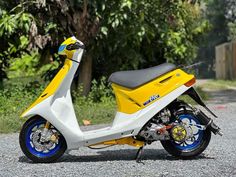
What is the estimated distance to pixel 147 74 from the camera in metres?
6.94

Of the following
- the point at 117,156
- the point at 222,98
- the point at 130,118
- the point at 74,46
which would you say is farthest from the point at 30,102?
the point at 222,98

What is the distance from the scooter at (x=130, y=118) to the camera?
6902mm

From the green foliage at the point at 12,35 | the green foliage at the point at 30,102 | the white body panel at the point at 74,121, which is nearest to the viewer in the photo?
the white body panel at the point at 74,121

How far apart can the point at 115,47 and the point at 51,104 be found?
24.9 ft

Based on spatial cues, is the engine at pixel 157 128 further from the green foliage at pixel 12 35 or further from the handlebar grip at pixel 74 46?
the green foliage at pixel 12 35

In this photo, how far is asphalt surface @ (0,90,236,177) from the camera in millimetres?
6309

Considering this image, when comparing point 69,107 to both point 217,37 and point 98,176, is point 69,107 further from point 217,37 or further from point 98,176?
point 217,37

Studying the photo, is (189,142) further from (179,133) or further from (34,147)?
(34,147)

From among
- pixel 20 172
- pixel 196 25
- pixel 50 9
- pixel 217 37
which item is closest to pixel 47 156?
pixel 20 172

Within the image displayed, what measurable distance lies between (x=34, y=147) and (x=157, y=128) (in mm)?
1417

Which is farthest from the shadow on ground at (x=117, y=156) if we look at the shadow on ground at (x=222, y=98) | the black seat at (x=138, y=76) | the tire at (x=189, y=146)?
the shadow on ground at (x=222, y=98)

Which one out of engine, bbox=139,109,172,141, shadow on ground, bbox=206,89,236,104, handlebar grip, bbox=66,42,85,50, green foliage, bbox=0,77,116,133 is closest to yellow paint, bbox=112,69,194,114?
engine, bbox=139,109,172,141

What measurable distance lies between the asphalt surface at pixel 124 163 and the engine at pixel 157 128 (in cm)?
27

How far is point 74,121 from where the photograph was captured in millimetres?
7055
